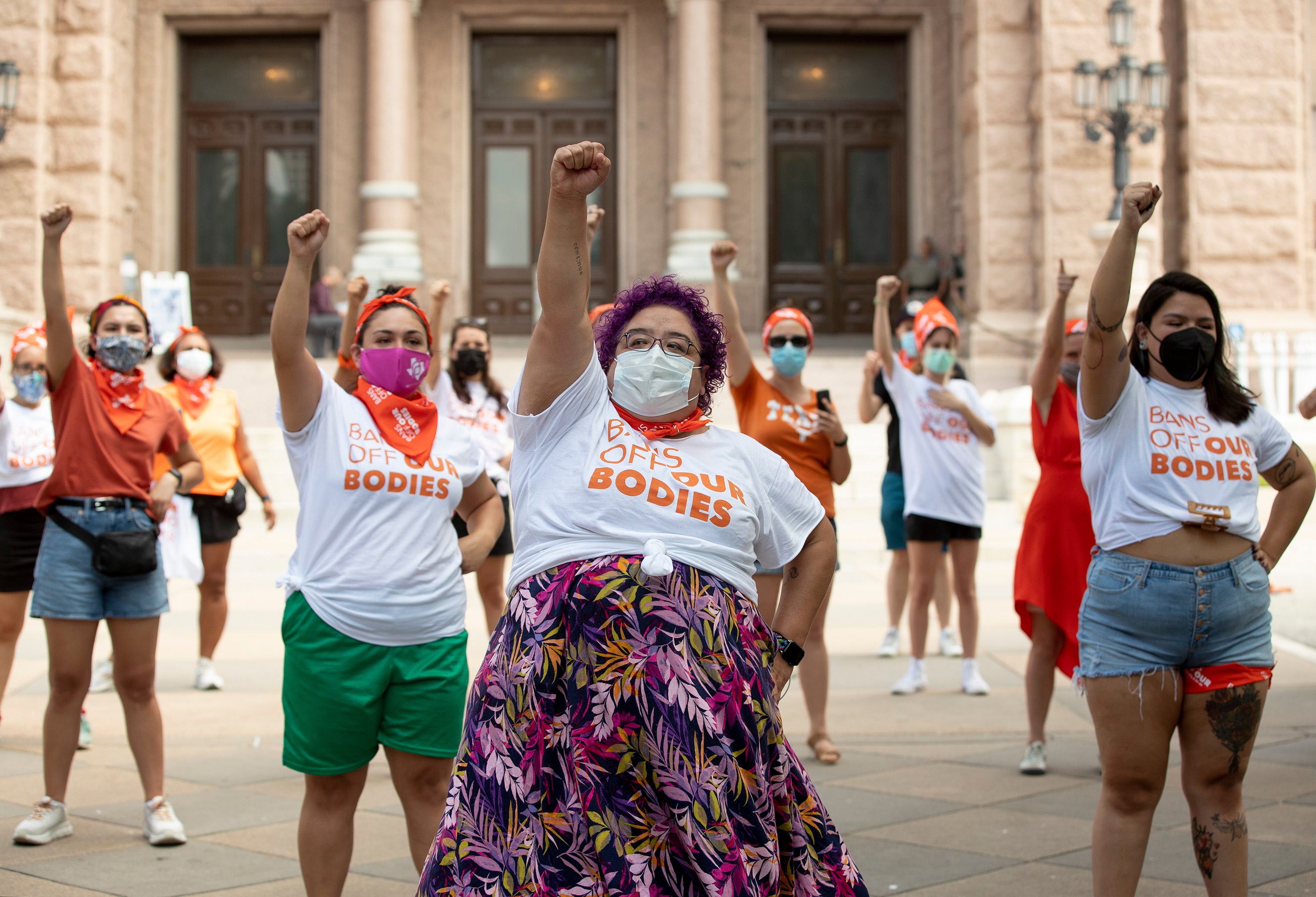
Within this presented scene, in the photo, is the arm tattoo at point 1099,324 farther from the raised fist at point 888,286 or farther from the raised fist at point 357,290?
the raised fist at point 888,286

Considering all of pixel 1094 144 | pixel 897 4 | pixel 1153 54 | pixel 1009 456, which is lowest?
pixel 1009 456

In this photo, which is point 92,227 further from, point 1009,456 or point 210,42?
point 1009,456

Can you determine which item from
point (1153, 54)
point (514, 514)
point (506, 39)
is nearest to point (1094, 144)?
point (1153, 54)

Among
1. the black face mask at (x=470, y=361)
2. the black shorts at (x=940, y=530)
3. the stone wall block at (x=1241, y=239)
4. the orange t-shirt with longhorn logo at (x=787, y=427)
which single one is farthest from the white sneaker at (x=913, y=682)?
the stone wall block at (x=1241, y=239)

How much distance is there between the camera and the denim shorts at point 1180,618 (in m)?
3.69

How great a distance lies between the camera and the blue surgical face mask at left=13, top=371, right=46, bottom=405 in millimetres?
6551

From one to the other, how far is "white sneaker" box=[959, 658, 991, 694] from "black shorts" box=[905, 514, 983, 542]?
693 millimetres

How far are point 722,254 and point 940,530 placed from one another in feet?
10.3

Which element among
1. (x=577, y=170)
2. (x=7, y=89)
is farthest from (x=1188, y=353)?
(x=7, y=89)

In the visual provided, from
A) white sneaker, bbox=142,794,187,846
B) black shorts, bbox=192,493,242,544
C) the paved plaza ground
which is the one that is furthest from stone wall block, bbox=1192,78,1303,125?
white sneaker, bbox=142,794,187,846

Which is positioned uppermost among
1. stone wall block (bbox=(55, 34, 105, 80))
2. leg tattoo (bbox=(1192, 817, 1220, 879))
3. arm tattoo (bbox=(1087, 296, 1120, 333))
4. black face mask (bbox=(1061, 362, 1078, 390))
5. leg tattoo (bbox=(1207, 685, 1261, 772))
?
stone wall block (bbox=(55, 34, 105, 80))

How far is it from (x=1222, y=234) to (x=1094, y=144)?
7.28 ft

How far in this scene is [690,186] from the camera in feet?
61.7

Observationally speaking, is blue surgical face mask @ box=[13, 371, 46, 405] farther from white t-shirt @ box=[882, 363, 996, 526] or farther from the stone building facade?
the stone building facade
